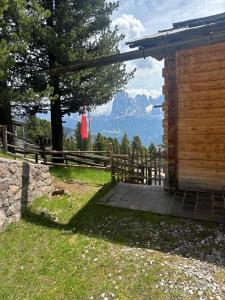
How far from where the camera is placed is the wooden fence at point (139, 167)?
11.0 metres

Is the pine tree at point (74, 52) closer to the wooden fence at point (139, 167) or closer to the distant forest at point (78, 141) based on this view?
the distant forest at point (78, 141)

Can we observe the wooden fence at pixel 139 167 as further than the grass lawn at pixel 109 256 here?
Yes

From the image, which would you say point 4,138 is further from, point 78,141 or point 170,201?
point 78,141

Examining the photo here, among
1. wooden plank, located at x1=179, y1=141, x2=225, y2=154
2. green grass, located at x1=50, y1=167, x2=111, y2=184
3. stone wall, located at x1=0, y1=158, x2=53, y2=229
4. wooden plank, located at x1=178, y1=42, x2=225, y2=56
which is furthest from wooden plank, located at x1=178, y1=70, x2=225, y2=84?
green grass, located at x1=50, y1=167, x2=111, y2=184

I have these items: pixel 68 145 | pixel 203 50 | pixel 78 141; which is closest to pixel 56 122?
pixel 203 50

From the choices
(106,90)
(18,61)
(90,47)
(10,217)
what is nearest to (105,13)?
(90,47)

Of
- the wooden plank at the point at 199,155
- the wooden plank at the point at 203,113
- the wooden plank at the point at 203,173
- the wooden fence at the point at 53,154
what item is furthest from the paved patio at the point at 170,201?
the wooden fence at the point at 53,154

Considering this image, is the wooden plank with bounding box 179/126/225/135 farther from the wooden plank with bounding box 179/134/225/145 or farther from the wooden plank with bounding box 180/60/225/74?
the wooden plank with bounding box 180/60/225/74

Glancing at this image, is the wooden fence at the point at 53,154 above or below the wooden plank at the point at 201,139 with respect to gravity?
below

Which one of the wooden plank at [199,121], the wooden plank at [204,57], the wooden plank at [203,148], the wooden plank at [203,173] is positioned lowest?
the wooden plank at [203,173]

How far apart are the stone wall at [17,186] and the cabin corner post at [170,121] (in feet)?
13.4

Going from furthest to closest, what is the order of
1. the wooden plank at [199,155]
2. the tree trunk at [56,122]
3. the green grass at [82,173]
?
1. the tree trunk at [56,122]
2. the green grass at [82,173]
3. the wooden plank at [199,155]

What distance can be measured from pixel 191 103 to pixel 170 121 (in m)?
0.88

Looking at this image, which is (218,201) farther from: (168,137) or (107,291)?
(107,291)
